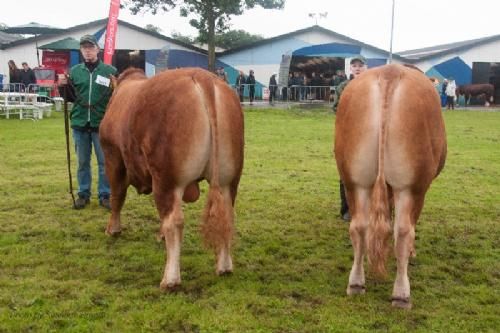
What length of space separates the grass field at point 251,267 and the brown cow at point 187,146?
499 millimetres

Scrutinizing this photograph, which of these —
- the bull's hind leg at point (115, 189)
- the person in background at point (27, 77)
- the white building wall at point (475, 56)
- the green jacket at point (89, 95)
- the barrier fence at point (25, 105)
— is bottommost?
the bull's hind leg at point (115, 189)

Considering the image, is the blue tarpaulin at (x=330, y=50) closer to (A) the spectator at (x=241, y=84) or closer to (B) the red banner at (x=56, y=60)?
(A) the spectator at (x=241, y=84)

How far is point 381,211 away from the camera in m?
3.93

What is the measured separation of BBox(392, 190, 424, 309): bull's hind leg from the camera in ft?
13.3

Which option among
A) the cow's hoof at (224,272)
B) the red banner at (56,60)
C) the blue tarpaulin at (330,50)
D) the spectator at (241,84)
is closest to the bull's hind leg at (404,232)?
the cow's hoof at (224,272)

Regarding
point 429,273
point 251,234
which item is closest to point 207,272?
point 251,234

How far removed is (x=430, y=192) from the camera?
838 cm

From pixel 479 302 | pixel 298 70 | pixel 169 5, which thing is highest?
pixel 169 5

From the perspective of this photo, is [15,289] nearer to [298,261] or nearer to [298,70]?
[298,261]

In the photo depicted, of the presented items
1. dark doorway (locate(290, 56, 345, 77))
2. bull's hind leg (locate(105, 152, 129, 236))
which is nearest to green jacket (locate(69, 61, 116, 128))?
bull's hind leg (locate(105, 152, 129, 236))

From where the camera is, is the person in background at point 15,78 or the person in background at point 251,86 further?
the person in background at point 251,86

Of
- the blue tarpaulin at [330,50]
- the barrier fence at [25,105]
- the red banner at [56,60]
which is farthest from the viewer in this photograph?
the blue tarpaulin at [330,50]

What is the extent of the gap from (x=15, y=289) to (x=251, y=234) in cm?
260

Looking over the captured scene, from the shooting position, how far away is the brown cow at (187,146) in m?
4.29
